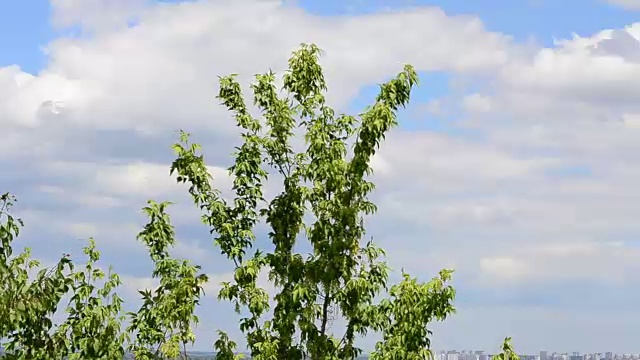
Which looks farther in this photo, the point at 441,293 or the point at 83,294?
the point at 83,294

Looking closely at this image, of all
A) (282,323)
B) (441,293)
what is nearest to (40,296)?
(282,323)

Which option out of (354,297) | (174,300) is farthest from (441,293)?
(174,300)

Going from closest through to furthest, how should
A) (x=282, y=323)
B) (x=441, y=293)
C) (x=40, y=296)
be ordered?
(x=40, y=296) < (x=441, y=293) < (x=282, y=323)

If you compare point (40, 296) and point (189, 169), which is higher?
point (189, 169)

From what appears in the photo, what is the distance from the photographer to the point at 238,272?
623 inches

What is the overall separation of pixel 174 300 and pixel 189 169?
1935 mm

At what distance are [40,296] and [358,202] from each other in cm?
498

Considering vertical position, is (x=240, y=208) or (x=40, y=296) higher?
(x=240, y=208)

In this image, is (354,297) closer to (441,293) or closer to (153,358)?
(441,293)

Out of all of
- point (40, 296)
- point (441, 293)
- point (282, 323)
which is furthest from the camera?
point (282, 323)

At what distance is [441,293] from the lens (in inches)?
582

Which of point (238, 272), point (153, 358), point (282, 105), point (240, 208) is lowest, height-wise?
point (153, 358)

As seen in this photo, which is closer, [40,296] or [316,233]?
[40,296]

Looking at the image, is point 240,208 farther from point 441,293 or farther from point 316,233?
point 441,293
